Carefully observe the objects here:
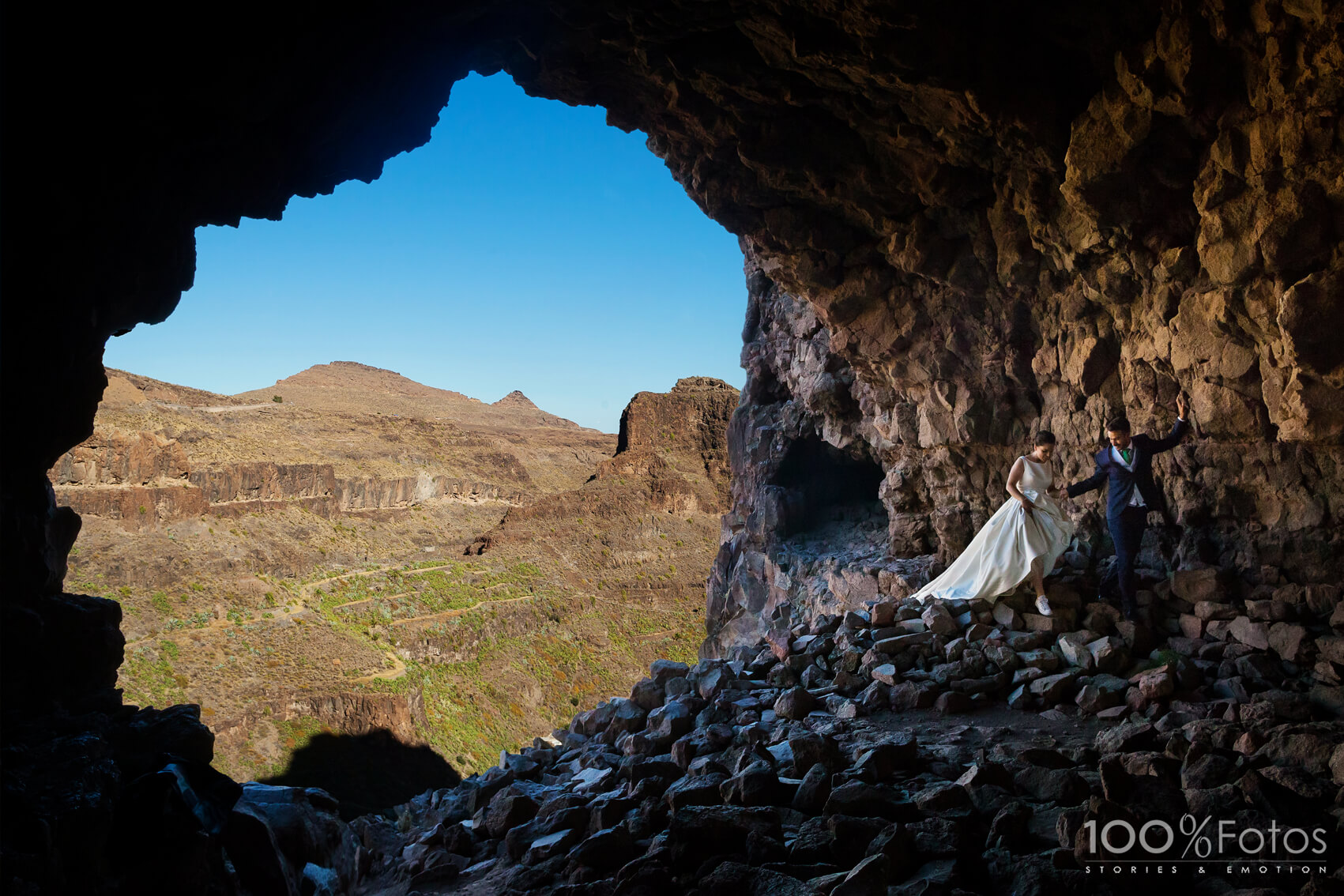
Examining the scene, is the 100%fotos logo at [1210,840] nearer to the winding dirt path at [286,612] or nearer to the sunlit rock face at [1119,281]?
the sunlit rock face at [1119,281]

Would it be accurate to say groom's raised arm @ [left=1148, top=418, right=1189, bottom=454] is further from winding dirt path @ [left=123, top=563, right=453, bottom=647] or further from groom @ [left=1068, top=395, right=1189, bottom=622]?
winding dirt path @ [left=123, top=563, right=453, bottom=647]

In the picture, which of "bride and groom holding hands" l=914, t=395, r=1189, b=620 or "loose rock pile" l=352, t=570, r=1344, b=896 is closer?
"loose rock pile" l=352, t=570, r=1344, b=896

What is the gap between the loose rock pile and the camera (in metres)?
3.34

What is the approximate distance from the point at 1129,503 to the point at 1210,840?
377 centimetres

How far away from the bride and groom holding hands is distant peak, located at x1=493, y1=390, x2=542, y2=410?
254 feet

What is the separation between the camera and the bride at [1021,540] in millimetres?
6961

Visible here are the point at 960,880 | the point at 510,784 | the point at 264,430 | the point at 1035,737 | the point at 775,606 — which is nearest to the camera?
the point at 960,880

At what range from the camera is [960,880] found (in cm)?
313

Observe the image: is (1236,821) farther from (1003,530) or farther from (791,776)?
(1003,530)

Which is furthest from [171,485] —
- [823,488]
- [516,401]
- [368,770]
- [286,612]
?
[516,401]

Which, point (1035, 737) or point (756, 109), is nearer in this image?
point (1035, 737)

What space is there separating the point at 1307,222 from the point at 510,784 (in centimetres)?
637

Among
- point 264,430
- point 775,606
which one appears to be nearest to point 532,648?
point 775,606

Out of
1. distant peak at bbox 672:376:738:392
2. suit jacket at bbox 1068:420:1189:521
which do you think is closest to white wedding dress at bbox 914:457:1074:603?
suit jacket at bbox 1068:420:1189:521
